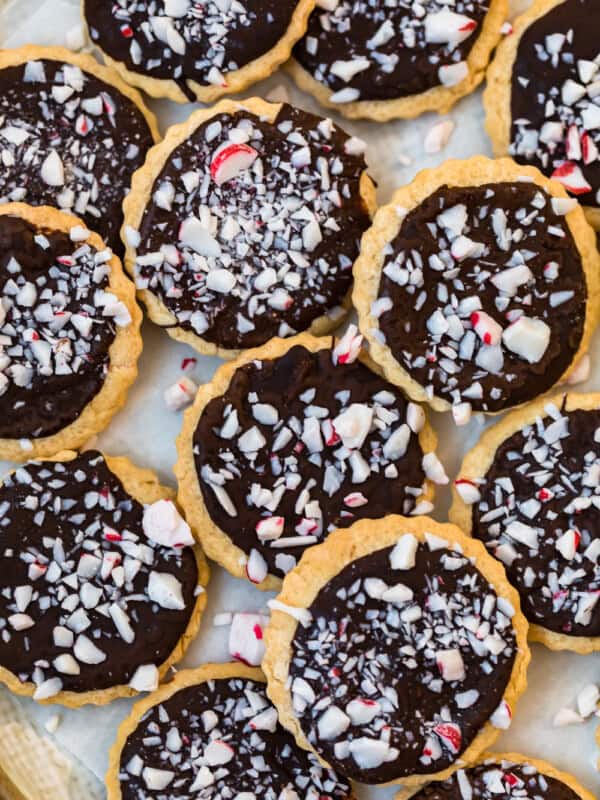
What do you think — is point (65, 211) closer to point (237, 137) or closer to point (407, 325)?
Answer: point (237, 137)

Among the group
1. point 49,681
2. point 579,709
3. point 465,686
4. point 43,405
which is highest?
point 43,405

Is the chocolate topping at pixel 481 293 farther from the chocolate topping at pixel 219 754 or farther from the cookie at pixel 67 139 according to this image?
the chocolate topping at pixel 219 754

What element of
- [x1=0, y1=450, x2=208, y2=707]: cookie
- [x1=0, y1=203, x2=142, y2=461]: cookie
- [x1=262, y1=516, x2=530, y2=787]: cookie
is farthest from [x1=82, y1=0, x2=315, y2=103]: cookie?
[x1=262, y1=516, x2=530, y2=787]: cookie

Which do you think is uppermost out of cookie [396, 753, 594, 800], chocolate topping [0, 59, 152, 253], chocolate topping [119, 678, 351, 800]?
chocolate topping [0, 59, 152, 253]

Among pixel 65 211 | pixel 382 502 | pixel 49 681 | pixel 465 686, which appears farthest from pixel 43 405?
pixel 465 686

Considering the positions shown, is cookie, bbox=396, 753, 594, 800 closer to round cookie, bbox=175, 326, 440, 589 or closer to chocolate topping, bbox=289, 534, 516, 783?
chocolate topping, bbox=289, 534, 516, 783

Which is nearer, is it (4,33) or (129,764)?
(129,764)

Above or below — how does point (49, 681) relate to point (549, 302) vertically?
below

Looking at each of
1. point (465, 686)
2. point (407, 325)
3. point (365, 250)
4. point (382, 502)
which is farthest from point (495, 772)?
point (365, 250)
